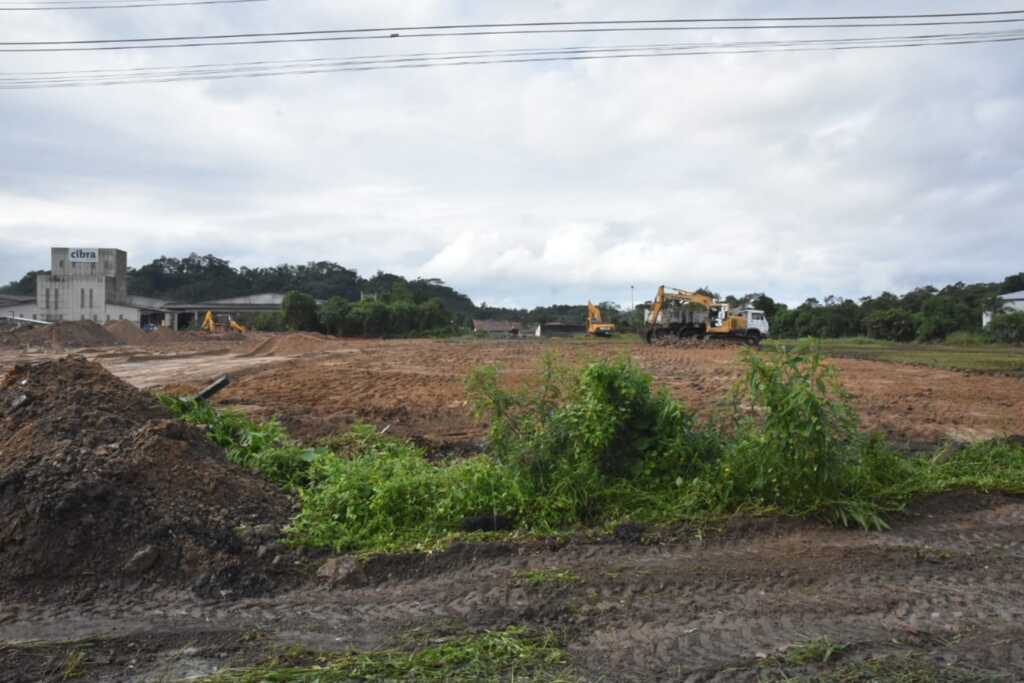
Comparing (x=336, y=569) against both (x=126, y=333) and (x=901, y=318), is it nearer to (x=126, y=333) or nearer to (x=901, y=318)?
(x=126, y=333)

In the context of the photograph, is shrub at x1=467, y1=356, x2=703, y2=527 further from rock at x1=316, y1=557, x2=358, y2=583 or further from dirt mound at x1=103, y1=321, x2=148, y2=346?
dirt mound at x1=103, y1=321, x2=148, y2=346

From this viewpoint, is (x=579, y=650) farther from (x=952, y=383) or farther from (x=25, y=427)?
(x=952, y=383)

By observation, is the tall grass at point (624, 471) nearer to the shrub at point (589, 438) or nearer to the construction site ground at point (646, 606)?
the shrub at point (589, 438)

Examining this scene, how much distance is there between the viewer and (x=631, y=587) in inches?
167

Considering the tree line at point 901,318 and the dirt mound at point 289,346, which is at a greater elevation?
the tree line at point 901,318

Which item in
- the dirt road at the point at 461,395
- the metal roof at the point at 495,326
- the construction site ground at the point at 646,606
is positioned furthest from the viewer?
the metal roof at the point at 495,326

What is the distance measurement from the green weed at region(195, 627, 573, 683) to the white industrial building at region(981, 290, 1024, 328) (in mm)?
47780

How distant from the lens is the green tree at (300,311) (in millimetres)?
55406

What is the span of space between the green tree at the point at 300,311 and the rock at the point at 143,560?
172 feet

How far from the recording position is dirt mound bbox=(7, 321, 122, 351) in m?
35.1

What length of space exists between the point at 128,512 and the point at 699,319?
36.7 metres

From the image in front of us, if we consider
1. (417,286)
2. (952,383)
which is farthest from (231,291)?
(952,383)

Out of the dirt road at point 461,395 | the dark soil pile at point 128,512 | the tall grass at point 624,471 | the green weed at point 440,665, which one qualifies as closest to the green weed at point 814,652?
the green weed at point 440,665

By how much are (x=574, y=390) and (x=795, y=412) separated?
5.55ft
